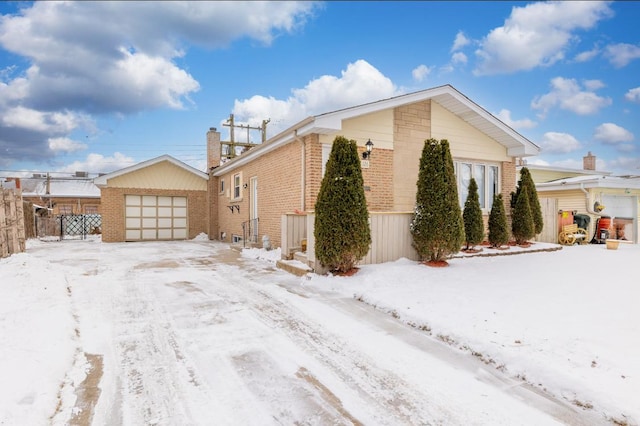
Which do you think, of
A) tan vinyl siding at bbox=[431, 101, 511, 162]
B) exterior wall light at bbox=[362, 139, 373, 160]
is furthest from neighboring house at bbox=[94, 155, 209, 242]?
tan vinyl siding at bbox=[431, 101, 511, 162]

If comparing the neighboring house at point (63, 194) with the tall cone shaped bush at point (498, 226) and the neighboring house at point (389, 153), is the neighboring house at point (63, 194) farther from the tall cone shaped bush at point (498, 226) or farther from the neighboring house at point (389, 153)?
the tall cone shaped bush at point (498, 226)

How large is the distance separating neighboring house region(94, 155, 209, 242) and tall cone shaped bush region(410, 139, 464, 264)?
13.2 metres

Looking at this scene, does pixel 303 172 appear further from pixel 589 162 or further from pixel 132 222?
pixel 589 162

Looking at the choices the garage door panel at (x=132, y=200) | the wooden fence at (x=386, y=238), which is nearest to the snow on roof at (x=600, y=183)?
the wooden fence at (x=386, y=238)

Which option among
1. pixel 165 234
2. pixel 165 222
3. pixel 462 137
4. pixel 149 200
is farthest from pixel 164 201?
pixel 462 137

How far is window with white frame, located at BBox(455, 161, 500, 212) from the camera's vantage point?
1089 centimetres

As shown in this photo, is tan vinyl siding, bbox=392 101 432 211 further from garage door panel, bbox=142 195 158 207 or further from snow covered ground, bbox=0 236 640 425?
garage door panel, bbox=142 195 158 207

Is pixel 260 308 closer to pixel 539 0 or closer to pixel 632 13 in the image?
pixel 539 0

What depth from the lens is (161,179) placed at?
56.6ft

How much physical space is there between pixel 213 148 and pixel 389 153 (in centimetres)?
1227

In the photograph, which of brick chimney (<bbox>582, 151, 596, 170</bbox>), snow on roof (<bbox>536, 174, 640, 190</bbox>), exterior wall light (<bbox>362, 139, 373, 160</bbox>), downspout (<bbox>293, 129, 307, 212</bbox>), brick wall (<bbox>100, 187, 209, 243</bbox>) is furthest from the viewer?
brick chimney (<bbox>582, 151, 596, 170</bbox>)

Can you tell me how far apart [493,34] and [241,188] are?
410 inches

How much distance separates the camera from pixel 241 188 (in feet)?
47.0

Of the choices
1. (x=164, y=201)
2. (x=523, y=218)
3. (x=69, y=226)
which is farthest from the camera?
(x=69, y=226)
